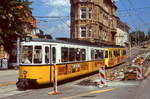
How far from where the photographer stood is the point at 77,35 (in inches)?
2707

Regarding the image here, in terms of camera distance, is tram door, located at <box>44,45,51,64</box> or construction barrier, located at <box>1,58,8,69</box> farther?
construction barrier, located at <box>1,58,8,69</box>

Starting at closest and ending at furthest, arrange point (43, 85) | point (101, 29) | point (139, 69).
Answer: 1. point (43, 85)
2. point (139, 69)
3. point (101, 29)

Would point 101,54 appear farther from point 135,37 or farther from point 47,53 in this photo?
point 135,37

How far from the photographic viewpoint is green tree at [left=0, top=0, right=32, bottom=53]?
42375mm

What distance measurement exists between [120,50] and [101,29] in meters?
31.5

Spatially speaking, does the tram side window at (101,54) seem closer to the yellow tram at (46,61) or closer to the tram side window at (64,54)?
the yellow tram at (46,61)

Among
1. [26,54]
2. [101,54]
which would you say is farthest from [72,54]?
[101,54]

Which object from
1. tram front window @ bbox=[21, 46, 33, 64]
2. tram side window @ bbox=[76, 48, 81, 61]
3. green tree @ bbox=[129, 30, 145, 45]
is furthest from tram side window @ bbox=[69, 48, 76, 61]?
green tree @ bbox=[129, 30, 145, 45]

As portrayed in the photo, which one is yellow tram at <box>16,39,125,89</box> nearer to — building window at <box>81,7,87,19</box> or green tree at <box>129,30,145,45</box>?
building window at <box>81,7,87,19</box>

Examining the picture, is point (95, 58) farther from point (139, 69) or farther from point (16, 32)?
Result: point (16, 32)

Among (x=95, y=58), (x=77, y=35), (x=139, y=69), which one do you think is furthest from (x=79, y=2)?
(x=139, y=69)

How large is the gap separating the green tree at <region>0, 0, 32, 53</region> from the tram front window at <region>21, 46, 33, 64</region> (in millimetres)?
22803

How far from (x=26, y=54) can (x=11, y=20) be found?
24644 millimetres

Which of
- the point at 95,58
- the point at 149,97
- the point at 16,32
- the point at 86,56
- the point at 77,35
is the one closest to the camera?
the point at 149,97
